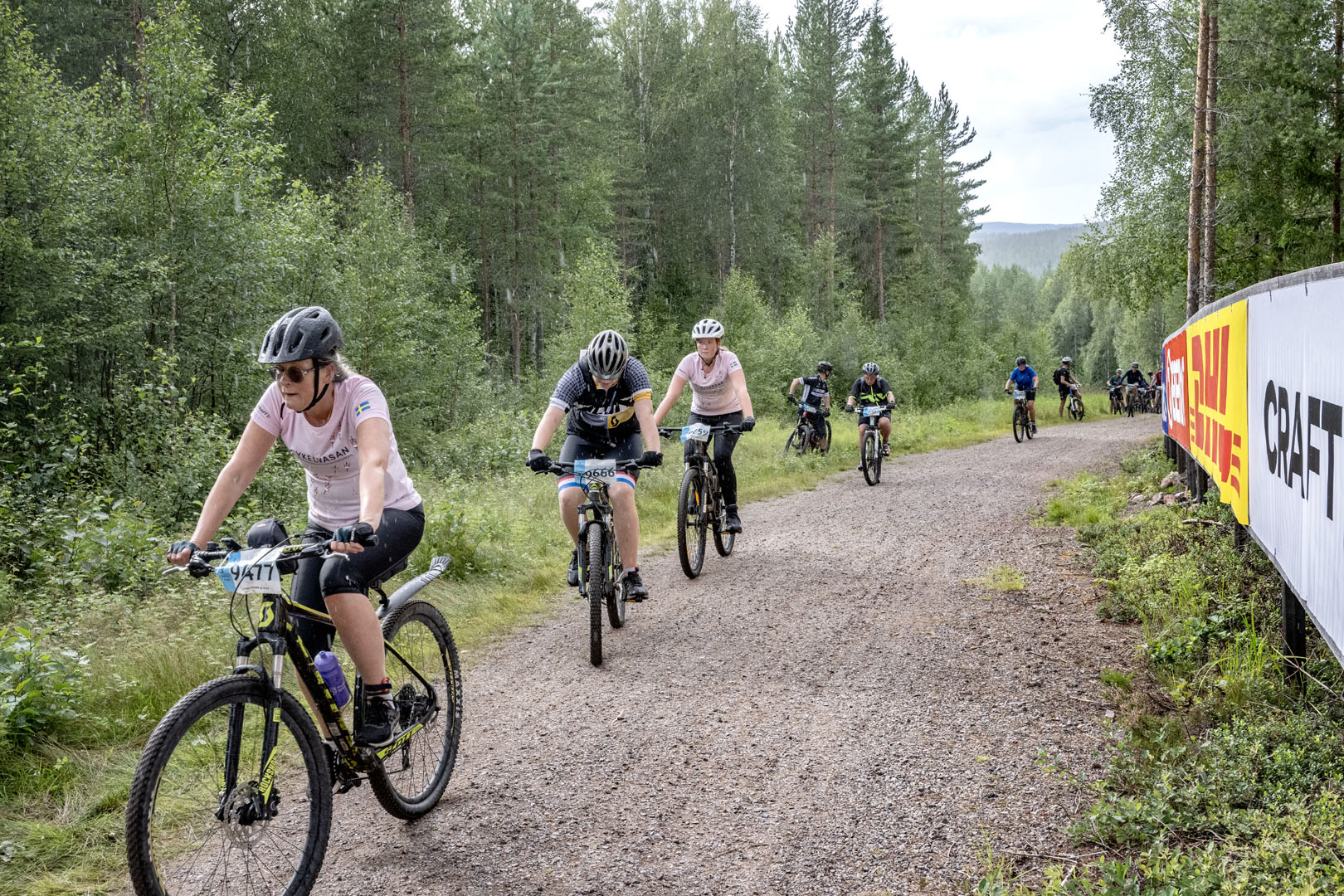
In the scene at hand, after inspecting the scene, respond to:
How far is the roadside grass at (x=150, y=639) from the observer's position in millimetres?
3605

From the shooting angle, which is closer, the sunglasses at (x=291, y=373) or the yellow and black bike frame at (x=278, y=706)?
the yellow and black bike frame at (x=278, y=706)

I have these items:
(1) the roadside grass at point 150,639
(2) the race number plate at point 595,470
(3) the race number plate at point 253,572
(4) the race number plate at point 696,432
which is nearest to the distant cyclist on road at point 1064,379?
(1) the roadside grass at point 150,639

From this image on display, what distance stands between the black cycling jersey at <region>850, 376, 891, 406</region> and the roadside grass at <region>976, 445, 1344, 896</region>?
885cm

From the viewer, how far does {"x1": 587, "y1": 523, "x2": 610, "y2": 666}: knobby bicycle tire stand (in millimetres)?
5879

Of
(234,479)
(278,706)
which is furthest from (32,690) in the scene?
(278,706)

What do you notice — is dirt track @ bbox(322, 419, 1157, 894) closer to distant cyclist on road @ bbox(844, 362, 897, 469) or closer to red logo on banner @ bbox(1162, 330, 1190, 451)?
red logo on banner @ bbox(1162, 330, 1190, 451)

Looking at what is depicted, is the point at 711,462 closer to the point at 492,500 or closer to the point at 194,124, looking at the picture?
the point at 492,500

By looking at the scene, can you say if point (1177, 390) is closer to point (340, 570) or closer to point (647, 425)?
point (647, 425)

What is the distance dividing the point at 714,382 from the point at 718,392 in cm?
19

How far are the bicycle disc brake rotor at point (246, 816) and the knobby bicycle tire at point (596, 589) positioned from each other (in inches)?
116

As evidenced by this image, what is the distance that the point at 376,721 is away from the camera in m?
3.53

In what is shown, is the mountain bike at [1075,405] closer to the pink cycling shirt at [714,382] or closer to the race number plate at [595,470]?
the pink cycling shirt at [714,382]

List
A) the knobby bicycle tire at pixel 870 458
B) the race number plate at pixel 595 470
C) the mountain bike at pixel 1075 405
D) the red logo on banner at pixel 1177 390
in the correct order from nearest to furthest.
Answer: the race number plate at pixel 595 470 → the red logo on banner at pixel 1177 390 → the knobby bicycle tire at pixel 870 458 → the mountain bike at pixel 1075 405

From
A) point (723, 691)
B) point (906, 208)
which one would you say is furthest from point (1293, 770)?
point (906, 208)
